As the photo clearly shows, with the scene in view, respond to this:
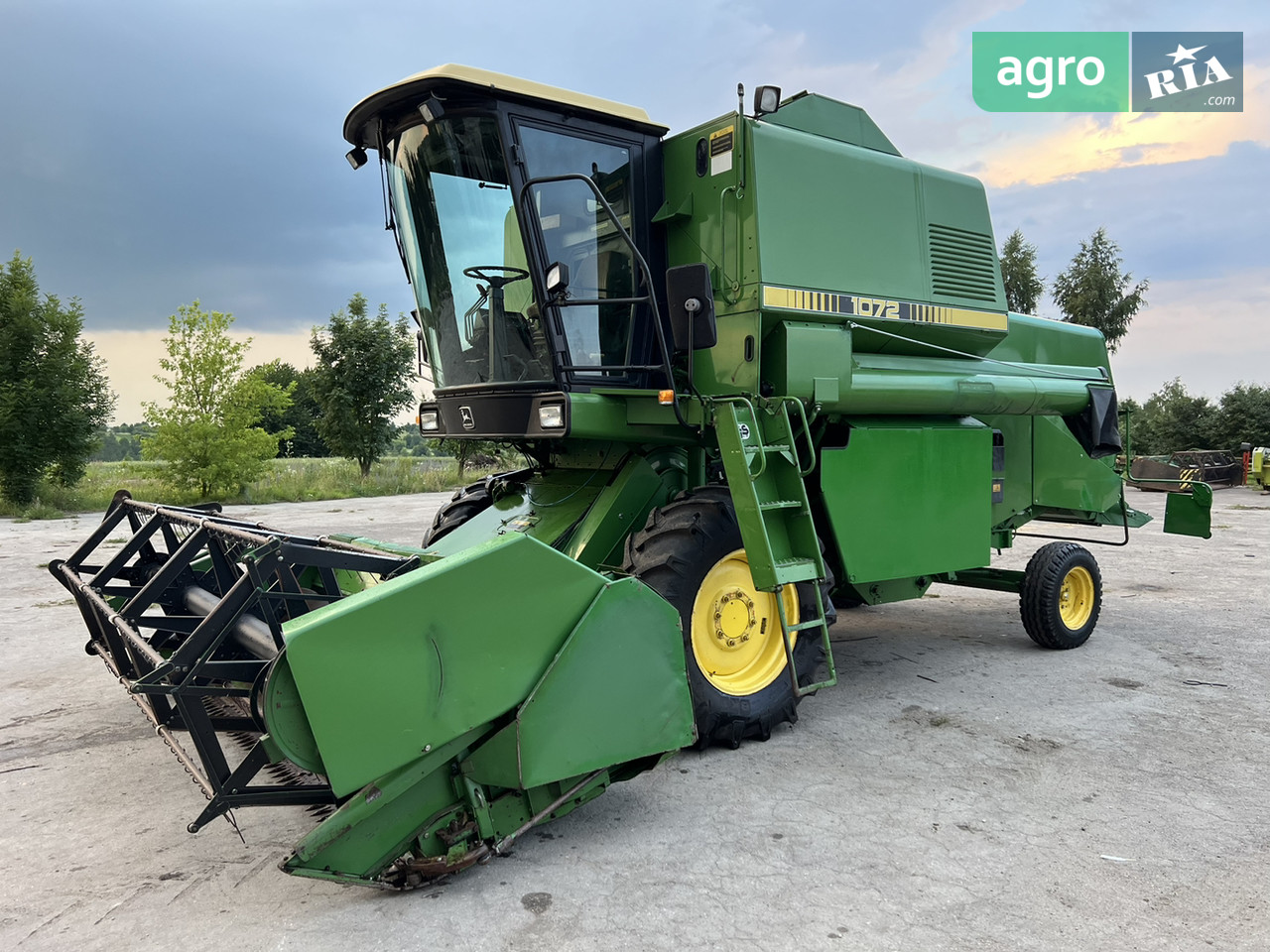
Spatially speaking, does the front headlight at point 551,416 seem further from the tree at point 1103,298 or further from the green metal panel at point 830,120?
the tree at point 1103,298

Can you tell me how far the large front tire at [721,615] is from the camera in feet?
12.6

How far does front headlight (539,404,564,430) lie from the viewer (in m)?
4.13

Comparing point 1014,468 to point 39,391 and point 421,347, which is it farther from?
point 39,391

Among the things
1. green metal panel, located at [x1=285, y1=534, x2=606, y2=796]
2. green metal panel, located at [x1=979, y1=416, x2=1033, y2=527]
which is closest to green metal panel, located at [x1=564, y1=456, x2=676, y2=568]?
green metal panel, located at [x1=285, y1=534, x2=606, y2=796]

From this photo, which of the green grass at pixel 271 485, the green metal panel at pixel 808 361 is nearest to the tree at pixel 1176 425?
the green grass at pixel 271 485

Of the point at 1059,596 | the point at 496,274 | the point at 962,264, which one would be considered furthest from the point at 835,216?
the point at 1059,596

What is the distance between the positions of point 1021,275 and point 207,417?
24.2m

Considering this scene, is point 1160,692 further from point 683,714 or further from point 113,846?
point 113,846

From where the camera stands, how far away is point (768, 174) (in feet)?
14.6

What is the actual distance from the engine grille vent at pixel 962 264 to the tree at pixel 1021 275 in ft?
80.1

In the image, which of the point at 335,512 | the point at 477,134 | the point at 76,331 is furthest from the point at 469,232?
the point at 76,331

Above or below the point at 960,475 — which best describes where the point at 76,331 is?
above

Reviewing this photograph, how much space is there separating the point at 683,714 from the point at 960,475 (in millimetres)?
2931

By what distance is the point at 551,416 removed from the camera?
4160 mm
